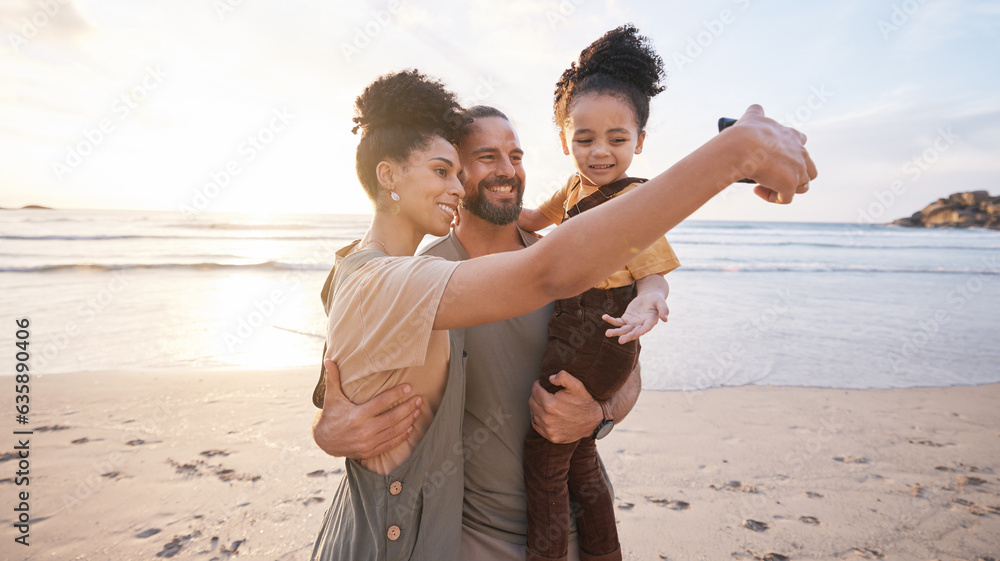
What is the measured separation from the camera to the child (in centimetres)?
204

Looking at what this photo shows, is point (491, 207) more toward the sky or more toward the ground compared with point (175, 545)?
more toward the sky

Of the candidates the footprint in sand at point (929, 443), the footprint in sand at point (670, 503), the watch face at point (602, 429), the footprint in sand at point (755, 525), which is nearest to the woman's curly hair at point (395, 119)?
the watch face at point (602, 429)

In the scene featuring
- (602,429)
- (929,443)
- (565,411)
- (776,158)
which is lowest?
(929,443)

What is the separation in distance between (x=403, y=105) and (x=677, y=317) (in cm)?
890

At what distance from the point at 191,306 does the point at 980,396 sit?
1355 cm

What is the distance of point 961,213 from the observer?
160ft

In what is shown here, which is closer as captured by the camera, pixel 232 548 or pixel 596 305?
pixel 596 305

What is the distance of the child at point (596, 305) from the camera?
2.04 metres

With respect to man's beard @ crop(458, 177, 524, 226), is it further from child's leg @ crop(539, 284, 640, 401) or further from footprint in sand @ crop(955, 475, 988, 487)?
footprint in sand @ crop(955, 475, 988, 487)

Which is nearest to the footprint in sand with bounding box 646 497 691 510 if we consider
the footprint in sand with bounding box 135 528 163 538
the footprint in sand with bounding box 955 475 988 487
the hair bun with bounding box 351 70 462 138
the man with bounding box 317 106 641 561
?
the man with bounding box 317 106 641 561

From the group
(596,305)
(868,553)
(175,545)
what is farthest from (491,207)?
(868,553)

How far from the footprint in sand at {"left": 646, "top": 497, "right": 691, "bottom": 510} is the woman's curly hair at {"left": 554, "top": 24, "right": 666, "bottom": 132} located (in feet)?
9.85

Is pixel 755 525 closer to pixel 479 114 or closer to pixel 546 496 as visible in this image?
pixel 546 496

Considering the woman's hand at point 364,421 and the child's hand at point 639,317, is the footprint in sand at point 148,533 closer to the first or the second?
the woman's hand at point 364,421
